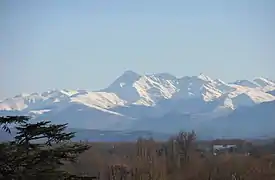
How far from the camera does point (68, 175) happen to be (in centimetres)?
486

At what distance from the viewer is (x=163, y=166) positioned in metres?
41.1

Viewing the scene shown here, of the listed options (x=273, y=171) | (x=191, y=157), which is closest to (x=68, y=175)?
(x=273, y=171)

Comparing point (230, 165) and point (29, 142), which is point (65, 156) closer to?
point (29, 142)

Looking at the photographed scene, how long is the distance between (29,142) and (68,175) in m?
0.49

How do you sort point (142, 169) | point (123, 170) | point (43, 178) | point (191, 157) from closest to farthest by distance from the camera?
point (43, 178), point (142, 169), point (123, 170), point (191, 157)

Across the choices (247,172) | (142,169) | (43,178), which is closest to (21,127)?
(43,178)

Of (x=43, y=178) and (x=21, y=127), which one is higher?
(x=21, y=127)

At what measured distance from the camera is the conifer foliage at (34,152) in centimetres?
459

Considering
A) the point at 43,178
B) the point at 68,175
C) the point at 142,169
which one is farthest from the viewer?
the point at 142,169

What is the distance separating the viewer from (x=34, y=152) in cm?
485

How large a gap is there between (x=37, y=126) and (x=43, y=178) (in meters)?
0.45

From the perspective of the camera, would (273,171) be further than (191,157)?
No

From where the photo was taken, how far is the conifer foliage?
15.1 feet

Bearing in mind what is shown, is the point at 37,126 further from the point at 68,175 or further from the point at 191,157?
the point at 191,157
